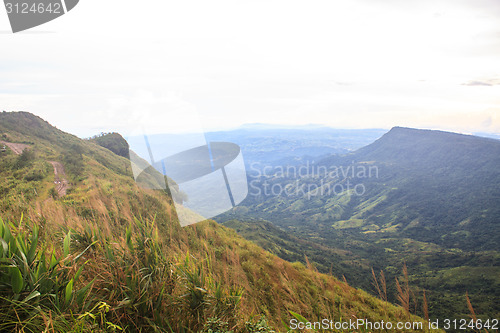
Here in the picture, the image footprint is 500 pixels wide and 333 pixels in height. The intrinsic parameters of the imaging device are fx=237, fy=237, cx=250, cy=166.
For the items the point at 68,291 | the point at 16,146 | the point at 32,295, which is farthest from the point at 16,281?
the point at 16,146

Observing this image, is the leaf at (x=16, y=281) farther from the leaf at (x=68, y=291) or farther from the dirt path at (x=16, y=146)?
the dirt path at (x=16, y=146)

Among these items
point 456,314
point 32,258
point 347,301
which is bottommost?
point 456,314

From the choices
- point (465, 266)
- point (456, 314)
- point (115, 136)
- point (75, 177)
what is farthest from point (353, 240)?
point (75, 177)

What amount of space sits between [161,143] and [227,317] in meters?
4.21

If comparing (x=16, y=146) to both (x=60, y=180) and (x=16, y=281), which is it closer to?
(x=60, y=180)

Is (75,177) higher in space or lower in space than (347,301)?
higher

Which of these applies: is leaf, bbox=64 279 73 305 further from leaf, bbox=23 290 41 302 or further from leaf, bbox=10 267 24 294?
leaf, bbox=10 267 24 294

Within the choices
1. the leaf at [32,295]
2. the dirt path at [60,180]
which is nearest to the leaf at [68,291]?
the leaf at [32,295]

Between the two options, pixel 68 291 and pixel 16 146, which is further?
pixel 16 146

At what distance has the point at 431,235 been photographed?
18862 centimetres

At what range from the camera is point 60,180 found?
19.9 metres

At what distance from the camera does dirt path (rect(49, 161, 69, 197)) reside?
16453mm

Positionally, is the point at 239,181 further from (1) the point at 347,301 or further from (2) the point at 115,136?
(2) the point at 115,136

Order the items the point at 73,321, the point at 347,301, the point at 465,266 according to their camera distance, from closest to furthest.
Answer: the point at 73,321
the point at 347,301
the point at 465,266
